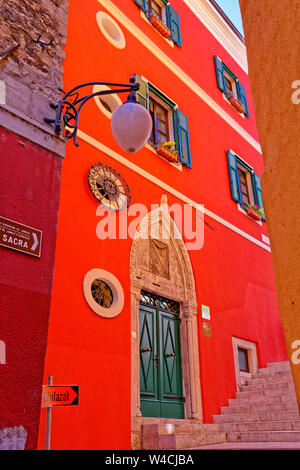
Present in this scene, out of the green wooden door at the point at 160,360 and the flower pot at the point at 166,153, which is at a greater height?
the flower pot at the point at 166,153

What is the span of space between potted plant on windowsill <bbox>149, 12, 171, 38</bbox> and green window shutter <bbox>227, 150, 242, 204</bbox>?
10.3 ft

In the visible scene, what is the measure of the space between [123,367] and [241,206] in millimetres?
6082

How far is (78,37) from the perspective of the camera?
6.98 metres

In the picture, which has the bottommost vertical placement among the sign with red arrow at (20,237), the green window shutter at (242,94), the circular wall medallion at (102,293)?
the sign with red arrow at (20,237)

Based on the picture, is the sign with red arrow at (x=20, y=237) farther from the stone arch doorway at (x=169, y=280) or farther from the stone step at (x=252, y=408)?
the stone step at (x=252, y=408)

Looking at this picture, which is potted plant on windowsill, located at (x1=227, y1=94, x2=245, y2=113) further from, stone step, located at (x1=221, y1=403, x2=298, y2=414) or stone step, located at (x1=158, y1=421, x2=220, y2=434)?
→ stone step, located at (x1=158, y1=421, x2=220, y2=434)

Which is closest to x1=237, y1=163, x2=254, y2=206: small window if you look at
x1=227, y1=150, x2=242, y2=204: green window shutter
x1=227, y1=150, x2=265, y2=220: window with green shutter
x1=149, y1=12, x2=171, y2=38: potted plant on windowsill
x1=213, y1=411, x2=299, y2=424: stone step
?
x1=227, y1=150, x2=265, y2=220: window with green shutter

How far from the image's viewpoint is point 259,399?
24.4 ft

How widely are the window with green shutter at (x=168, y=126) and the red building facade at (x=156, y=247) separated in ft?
0.11

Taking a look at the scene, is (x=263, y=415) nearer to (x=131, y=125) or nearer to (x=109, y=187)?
(x=109, y=187)

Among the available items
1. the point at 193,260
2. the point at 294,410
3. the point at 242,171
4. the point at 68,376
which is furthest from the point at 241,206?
the point at 68,376

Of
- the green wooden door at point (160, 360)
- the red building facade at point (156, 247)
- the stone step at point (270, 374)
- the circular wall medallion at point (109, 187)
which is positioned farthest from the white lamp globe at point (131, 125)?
the stone step at point (270, 374)

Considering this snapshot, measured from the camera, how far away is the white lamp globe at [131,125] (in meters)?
3.61

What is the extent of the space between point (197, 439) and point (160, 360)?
1.28 m
